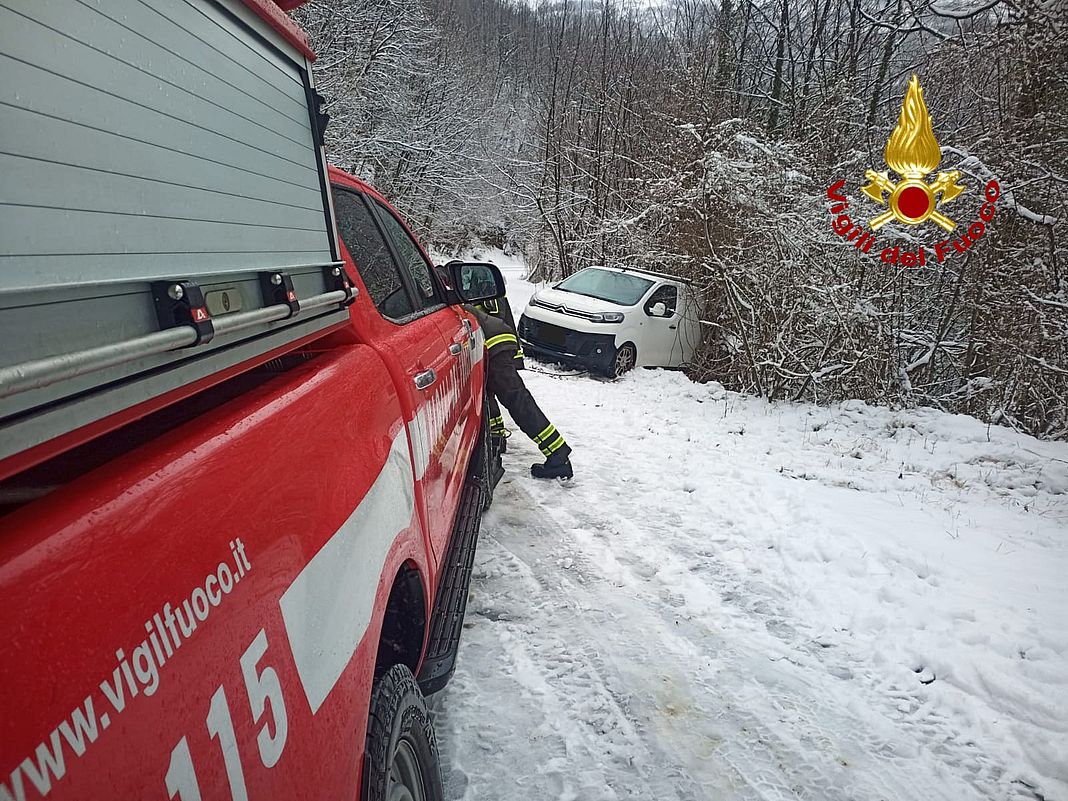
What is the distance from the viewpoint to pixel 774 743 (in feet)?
8.39

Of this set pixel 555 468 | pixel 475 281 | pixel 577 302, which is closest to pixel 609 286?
pixel 577 302

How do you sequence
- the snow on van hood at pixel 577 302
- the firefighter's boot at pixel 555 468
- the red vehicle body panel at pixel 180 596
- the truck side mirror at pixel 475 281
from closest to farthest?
the red vehicle body panel at pixel 180 596, the truck side mirror at pixel 475 281, the firefighter's boot at pixel 555 468, the snow on van hood at pixel 577 302

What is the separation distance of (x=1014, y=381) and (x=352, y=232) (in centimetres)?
778

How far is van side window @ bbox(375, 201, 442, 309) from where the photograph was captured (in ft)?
9.80

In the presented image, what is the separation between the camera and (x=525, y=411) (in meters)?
5.02

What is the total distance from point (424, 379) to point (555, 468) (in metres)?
3.10

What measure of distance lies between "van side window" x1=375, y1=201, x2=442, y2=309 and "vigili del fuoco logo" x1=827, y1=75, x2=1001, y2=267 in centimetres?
613

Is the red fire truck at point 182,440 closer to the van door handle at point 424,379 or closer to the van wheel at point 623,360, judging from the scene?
the van door handle at point 424,379

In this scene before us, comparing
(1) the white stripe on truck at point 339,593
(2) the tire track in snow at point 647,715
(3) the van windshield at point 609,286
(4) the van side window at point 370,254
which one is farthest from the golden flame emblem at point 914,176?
(1) the white stripe on truck at point 339,593

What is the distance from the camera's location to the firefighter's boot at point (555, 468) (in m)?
5.17

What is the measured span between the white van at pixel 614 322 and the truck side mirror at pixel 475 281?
17.9 ft

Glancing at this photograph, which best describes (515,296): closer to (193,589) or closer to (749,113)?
(749,113)

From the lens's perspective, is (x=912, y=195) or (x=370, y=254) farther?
(x=912, y=195)

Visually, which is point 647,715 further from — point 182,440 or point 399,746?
point 182,440
